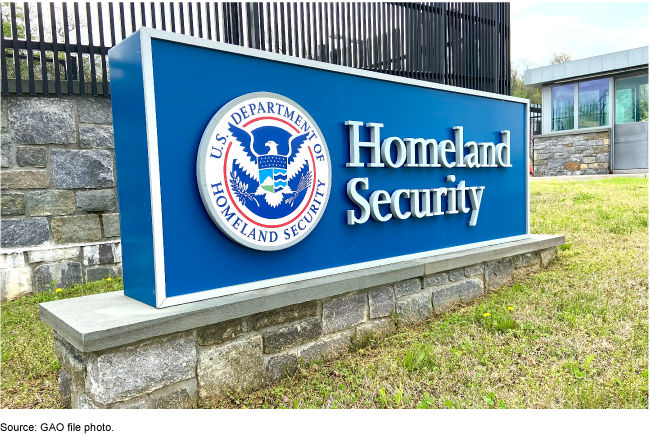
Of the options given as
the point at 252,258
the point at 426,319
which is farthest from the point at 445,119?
the point at 252,258

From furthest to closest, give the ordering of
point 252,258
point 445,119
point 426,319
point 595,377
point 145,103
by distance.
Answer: point 445,119
point 426,319
point 252,258
point 595,377
point 145,103

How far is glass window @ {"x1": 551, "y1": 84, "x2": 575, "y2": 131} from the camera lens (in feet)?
57.5

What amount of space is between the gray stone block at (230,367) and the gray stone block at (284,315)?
0.28 ft

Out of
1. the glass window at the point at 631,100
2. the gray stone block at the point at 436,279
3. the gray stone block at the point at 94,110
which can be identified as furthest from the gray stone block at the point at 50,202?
the glass window at the point at 631,100

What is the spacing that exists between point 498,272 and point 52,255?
13.9ft

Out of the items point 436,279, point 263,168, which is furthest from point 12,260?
point 436,279

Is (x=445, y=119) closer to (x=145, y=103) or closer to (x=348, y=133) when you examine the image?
(x=348, y=133)

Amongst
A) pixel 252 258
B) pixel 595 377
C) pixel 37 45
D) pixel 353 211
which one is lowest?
pixel 595 377

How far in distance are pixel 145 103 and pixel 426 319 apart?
2.53 m

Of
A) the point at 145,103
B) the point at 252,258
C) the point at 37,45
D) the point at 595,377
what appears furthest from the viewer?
the point at 37,45

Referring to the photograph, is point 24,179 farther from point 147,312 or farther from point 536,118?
point 536,118

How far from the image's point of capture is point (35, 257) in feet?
15.5

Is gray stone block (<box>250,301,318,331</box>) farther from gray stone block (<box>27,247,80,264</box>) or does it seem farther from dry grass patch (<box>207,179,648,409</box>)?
gray stone block (<box>27,247,80,264</box>)

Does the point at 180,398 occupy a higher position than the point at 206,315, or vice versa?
the point at 206,315
